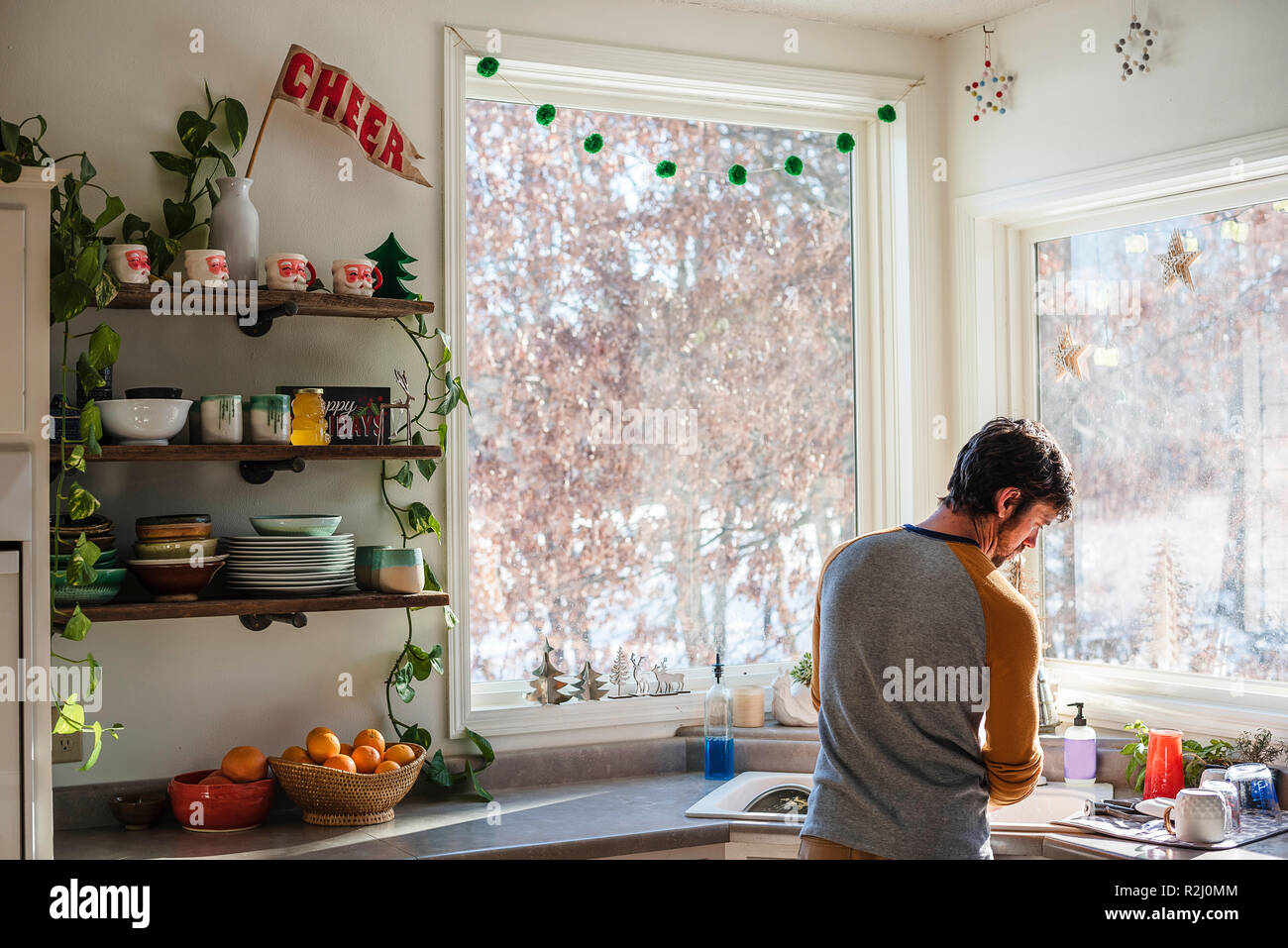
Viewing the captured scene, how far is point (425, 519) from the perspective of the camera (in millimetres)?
2695

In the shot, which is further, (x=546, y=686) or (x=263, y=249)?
(x=546, y=686)

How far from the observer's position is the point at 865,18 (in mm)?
3203

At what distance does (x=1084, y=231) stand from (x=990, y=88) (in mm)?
473

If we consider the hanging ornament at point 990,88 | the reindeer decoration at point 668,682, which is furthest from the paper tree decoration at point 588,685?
the hanging ornament at point 990,88

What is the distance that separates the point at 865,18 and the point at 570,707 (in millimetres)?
2006

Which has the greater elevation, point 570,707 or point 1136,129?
point 1136,129

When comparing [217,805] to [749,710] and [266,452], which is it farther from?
[749,710]

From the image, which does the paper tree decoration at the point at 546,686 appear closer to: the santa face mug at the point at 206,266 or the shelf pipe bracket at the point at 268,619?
the shelf pipe bracket at the point at 268,619

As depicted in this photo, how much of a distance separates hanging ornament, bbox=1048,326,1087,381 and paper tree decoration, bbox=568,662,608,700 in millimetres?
1481

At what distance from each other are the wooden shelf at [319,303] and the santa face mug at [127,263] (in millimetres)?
18

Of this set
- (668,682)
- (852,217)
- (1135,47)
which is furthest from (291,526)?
(1135,47)

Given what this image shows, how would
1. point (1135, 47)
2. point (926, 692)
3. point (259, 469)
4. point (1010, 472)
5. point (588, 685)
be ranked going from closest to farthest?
point (926, 692), point (1010, 472), point (259, 469), point (1135, 47), point (588, 685)

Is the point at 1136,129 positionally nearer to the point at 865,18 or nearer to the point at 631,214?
the point at 865,18

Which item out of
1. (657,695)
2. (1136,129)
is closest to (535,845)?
(657,695)
